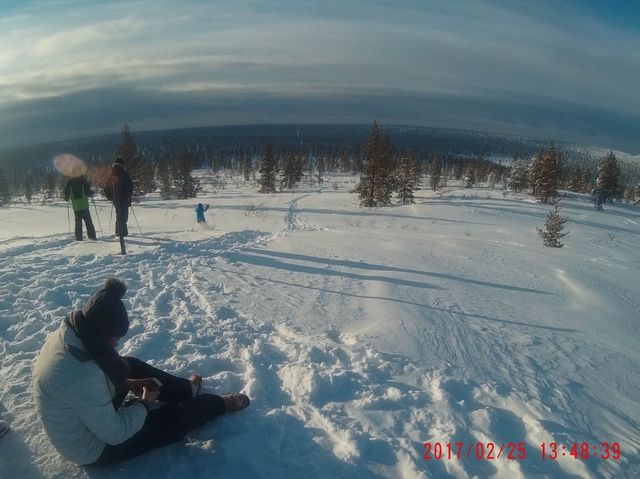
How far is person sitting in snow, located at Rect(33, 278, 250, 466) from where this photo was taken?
271 centimetres

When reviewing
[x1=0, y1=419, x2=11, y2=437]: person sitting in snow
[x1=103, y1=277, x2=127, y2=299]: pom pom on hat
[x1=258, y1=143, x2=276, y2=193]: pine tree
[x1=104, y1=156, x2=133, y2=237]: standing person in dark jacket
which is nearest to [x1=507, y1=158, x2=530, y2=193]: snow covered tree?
[x1=258, y1=143, x2=276, y2=193]: pine tree

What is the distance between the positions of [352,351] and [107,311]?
10.3ft

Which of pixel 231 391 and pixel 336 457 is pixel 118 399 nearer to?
pixel 231 391

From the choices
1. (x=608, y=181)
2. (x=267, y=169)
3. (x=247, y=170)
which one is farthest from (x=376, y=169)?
(x=247, y=170)

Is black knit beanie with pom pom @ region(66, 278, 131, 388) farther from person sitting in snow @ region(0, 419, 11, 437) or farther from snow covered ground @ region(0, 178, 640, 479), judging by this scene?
person sitting in snow @ region(0, 419, 11, 437)

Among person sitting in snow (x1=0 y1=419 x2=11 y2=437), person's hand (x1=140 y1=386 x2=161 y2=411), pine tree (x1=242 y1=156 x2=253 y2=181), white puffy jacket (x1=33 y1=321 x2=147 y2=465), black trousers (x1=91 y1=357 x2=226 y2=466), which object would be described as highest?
white puffy jacket (x1=33 y1=321 x2=147 y2=465)

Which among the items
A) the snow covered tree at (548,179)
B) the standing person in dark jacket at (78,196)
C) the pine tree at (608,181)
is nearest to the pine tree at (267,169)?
the snow covered tree at (548,179)

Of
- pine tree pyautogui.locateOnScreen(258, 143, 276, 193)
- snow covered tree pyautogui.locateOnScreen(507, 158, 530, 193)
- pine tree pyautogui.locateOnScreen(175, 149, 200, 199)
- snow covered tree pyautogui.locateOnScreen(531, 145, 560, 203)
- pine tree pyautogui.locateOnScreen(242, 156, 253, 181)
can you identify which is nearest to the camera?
snow covered tree pyautogui.locateOnScreen(531, 145, 560, 203)

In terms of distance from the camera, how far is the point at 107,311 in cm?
273

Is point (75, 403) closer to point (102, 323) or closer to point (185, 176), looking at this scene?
point (102, 323)

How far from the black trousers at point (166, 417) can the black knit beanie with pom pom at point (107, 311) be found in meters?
0.95

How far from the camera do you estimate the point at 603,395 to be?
4.24 m

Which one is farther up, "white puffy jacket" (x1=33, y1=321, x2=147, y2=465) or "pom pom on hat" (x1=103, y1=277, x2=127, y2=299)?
"pom pom on hat" (x1=103, y1=277, x2=127, y2=299)

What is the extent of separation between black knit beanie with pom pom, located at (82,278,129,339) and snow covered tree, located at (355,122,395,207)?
105ft
